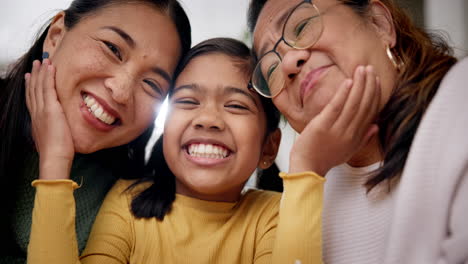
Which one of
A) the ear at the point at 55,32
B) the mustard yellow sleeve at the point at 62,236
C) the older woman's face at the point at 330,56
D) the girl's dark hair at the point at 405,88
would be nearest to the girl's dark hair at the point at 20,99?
the ear at the point at 55,32

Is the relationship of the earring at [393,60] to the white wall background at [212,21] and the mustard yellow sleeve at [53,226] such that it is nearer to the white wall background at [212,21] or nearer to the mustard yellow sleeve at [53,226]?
the white wall background at [212,21]

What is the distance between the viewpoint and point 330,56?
2.91ft

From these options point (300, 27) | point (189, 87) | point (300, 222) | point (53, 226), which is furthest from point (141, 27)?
point (300, 222)

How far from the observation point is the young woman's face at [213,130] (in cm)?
100

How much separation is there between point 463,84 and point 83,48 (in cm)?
83

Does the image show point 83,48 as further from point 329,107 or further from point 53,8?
point 329,107

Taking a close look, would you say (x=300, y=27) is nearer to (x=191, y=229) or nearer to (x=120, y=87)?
(x=120, y=87)

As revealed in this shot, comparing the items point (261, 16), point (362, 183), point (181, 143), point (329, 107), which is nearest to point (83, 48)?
point (181, 143)

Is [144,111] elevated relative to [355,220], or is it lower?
elevated

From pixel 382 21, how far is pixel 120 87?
0.63 meters

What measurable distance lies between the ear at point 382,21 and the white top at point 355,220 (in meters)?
0.29

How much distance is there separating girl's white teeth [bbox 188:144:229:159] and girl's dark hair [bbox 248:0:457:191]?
1.14ft

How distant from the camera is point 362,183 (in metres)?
0.93

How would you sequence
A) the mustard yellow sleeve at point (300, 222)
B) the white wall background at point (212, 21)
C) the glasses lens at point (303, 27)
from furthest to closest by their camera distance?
the white wall background at point (212, 21)
the glasses lens at point (303, 27)
the mustard yellow sleeve at point (300, 222)
